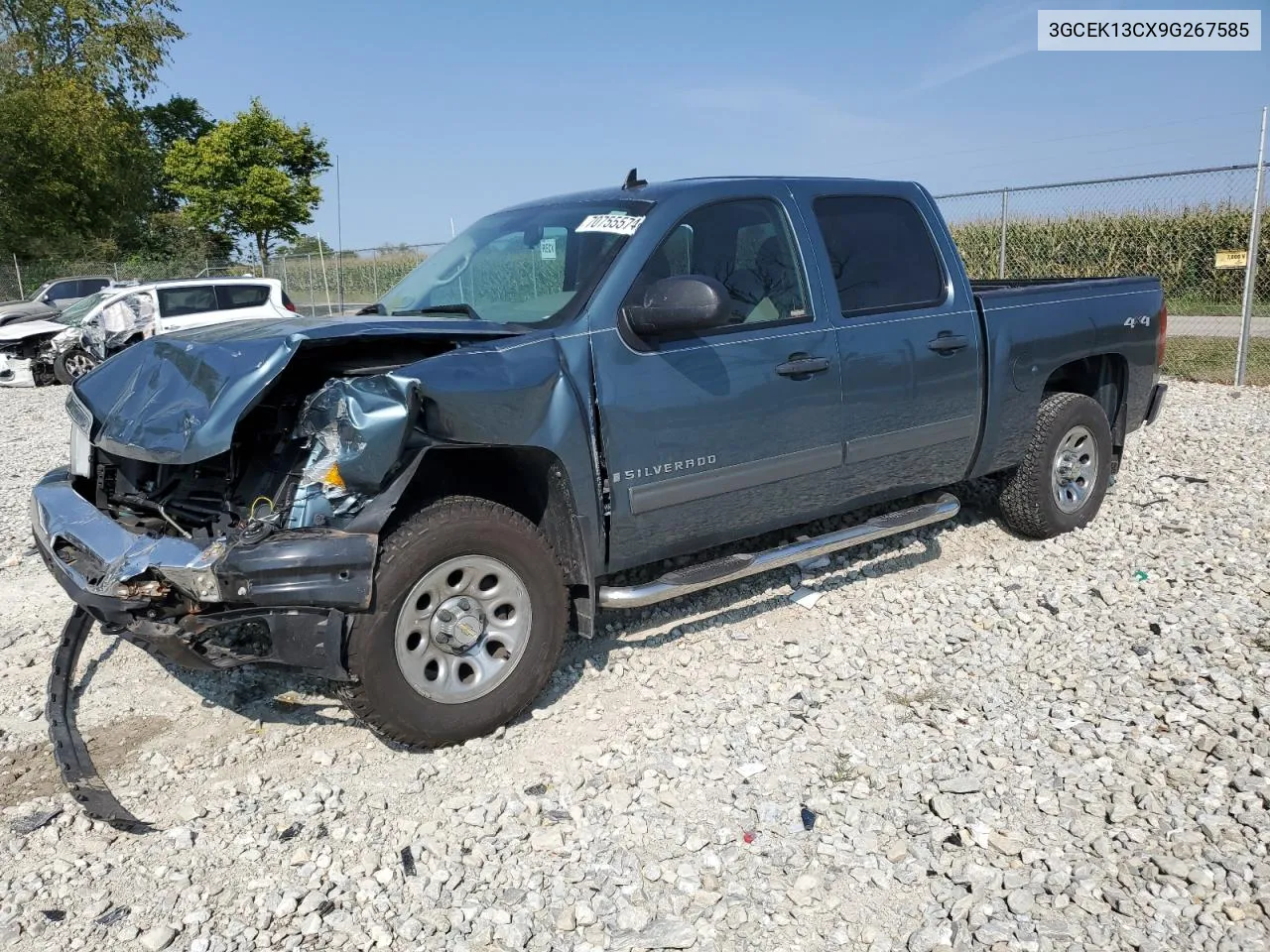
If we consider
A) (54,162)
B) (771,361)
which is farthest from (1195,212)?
(54,162)

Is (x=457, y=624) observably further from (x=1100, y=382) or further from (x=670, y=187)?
(x=1100, y=382)

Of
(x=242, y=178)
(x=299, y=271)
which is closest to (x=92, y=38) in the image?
(x=242, y=178)

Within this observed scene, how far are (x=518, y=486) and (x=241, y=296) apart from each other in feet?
42.3

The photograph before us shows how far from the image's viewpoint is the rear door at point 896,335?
4.44 metres

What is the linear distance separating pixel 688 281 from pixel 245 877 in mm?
2422

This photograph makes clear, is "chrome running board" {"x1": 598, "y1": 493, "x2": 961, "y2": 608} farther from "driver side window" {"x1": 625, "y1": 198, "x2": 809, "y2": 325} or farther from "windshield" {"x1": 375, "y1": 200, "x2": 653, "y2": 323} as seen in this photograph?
"windshield" {"x1": 375, "y1": 200, "x2": 653, "y2": 323}

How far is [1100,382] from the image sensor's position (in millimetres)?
5891

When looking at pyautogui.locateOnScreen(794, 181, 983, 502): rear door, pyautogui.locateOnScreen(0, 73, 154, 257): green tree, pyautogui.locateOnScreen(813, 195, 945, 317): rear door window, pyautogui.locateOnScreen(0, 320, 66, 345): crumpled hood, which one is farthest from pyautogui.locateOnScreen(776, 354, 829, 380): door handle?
pyautogui.locateOnScreen(0, 73, 154, 257): green tree

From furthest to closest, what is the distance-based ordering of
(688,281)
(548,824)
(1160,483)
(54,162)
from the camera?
(54,162)
(1160,483)
(688,281)
(548,824)

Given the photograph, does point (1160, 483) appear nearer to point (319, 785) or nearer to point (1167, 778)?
point (1167, 778)

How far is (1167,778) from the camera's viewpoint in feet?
10.6

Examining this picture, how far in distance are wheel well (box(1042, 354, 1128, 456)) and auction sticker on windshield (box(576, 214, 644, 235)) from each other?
2.98 meters

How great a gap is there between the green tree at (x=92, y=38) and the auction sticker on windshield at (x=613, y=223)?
129 ft

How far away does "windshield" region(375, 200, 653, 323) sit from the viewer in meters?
3.94
